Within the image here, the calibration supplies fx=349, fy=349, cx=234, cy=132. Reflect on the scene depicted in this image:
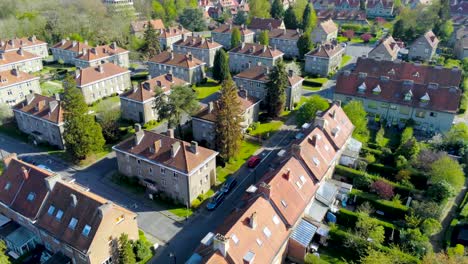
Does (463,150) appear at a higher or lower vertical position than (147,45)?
lower

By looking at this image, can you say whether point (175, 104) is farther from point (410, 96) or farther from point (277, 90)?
point (410, 96)

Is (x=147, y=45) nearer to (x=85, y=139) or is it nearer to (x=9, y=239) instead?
(x=85, y=139)

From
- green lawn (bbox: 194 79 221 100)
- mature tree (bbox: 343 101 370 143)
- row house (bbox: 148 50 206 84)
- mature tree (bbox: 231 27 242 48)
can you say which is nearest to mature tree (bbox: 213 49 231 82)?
green lawn (bbox: 194 79 221 100)

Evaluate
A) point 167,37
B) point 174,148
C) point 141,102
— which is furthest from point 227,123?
point 167,37

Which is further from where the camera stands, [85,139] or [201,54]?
[201,54]

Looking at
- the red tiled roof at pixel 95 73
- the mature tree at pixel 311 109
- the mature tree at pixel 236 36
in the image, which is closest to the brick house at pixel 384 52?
the mature tree at pixel 236 36

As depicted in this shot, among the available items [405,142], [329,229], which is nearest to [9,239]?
[329,229]
